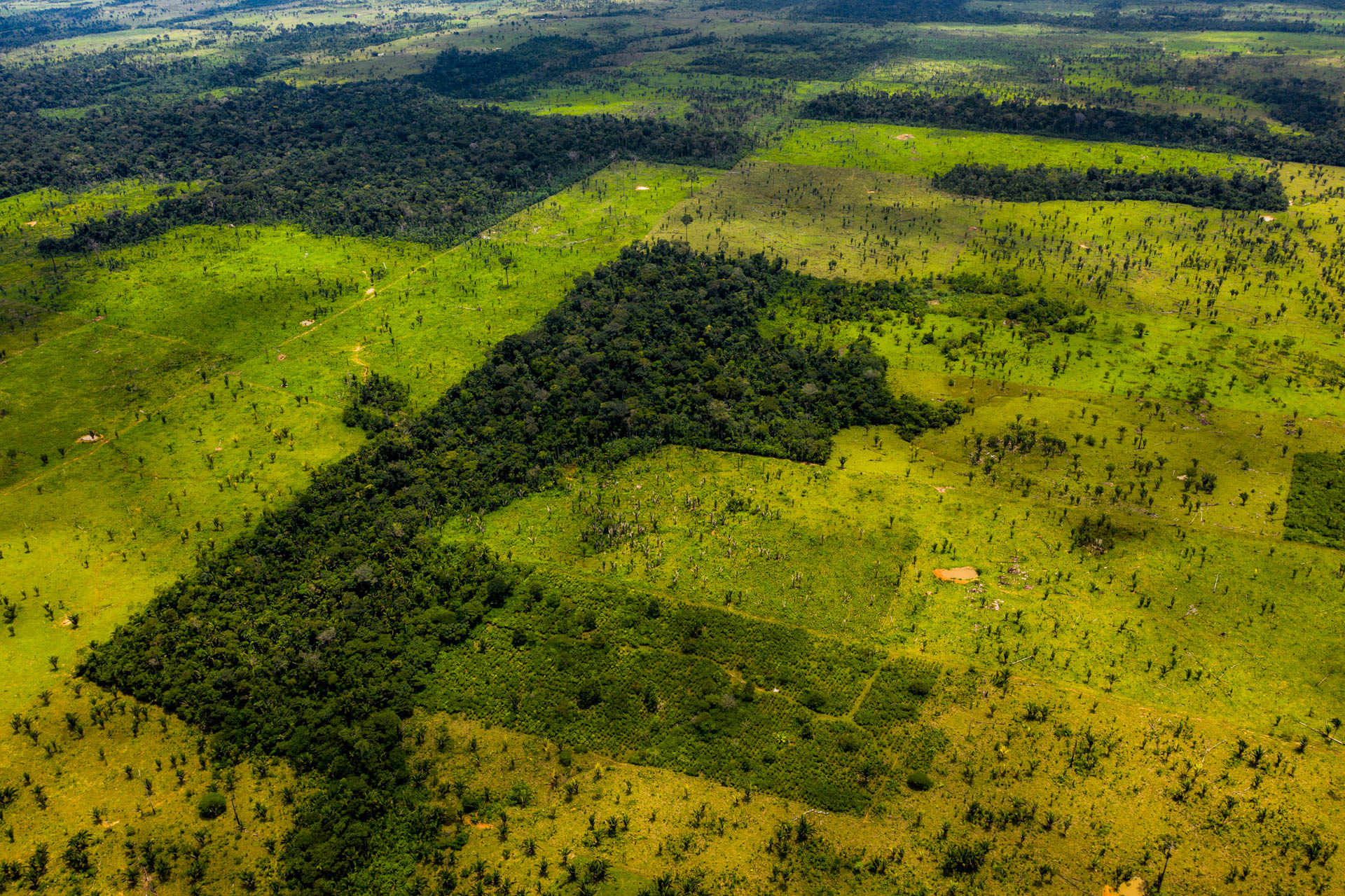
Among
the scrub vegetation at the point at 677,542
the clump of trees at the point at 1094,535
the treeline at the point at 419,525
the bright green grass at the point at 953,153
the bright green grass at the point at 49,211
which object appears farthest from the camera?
the bright green grass at the point at 953,153

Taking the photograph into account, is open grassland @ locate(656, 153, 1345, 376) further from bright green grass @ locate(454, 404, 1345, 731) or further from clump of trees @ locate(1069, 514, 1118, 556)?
clump of trees @ locate(1069, 514, 1118, 556)

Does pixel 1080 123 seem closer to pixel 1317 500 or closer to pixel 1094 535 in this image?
pixel 1317 500

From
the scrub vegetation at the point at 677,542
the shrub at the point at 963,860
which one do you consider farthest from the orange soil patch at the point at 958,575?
the shrub at the point at 963,860

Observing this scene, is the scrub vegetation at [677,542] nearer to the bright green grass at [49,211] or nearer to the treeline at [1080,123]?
the bright green grass at [49,211]

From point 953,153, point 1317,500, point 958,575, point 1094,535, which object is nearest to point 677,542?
point 958,575

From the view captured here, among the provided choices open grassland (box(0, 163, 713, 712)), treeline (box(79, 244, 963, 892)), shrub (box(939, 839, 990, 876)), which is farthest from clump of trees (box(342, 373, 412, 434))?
shrub (box(939, 839, 990, 876))

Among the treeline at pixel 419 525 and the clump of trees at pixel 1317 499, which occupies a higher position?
the treeline at pixel 419 525
